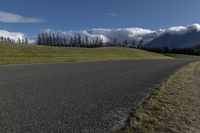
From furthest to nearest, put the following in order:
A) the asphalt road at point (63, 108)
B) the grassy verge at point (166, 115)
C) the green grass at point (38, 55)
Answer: the green grass at point (38, 55), the grassy verge at point (166, 115), the asphalt road at point (63, 108)

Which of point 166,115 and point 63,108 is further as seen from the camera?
point 63,108

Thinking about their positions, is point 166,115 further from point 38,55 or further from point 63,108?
point 38,55

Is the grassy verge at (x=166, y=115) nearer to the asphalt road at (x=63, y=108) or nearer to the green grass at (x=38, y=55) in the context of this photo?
the asphalt road at (x=63, y=108)

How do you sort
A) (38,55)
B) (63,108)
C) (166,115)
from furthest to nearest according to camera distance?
(38,55), (63,108), (166,115)

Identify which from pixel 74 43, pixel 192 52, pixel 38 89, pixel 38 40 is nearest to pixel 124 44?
pixel 74 43

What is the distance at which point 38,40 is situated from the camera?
158625 millimetres

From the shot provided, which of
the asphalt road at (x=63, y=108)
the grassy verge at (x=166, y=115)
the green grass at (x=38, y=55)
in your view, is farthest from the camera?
the green grass at (x=38, y=55)

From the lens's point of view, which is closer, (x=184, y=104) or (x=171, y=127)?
(x=171, y=127)

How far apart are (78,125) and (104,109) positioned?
1.44m

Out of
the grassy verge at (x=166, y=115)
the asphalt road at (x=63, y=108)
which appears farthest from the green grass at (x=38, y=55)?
the grassy verge at (x=166, y=115)

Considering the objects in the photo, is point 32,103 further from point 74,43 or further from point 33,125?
point 74,43

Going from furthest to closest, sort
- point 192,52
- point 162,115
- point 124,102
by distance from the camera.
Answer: point 192,52 < point 124,102 < point 162,115

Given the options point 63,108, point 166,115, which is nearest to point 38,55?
point 63,108

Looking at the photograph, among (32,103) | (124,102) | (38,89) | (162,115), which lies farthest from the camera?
(38,89)
